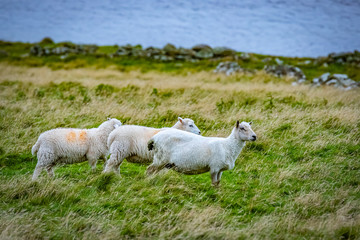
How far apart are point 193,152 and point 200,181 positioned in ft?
3.48

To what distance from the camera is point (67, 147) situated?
25.7ft

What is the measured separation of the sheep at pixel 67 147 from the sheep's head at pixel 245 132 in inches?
115

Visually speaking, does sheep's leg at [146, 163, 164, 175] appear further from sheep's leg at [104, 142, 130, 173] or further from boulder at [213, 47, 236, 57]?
boulder at [213, 47, 236, 57]

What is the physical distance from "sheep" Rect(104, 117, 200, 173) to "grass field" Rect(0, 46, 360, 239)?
43 cm

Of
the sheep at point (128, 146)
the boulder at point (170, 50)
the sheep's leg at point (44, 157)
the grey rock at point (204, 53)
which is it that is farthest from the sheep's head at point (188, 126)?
the grey rock at point (204, 53)

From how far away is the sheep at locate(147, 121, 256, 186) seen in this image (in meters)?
7.16

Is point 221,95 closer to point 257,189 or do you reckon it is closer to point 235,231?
point 257,189

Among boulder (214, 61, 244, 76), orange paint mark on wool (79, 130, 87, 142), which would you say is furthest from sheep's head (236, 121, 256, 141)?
boulder (214, 61, 244, 76)

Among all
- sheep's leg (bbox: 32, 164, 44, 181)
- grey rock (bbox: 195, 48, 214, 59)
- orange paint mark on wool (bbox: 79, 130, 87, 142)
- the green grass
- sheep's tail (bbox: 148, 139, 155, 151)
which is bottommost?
the green grass

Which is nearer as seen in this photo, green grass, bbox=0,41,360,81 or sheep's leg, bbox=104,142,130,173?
sheep's leg, bbox=104,142,130,173

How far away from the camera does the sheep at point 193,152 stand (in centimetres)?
716

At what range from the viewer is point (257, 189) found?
288 inches

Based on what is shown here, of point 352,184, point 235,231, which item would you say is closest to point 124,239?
point 235,231

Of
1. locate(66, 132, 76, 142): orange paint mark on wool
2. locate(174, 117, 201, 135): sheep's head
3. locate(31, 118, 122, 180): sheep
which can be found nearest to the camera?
locate(31, 118, 122, 180): sheep
